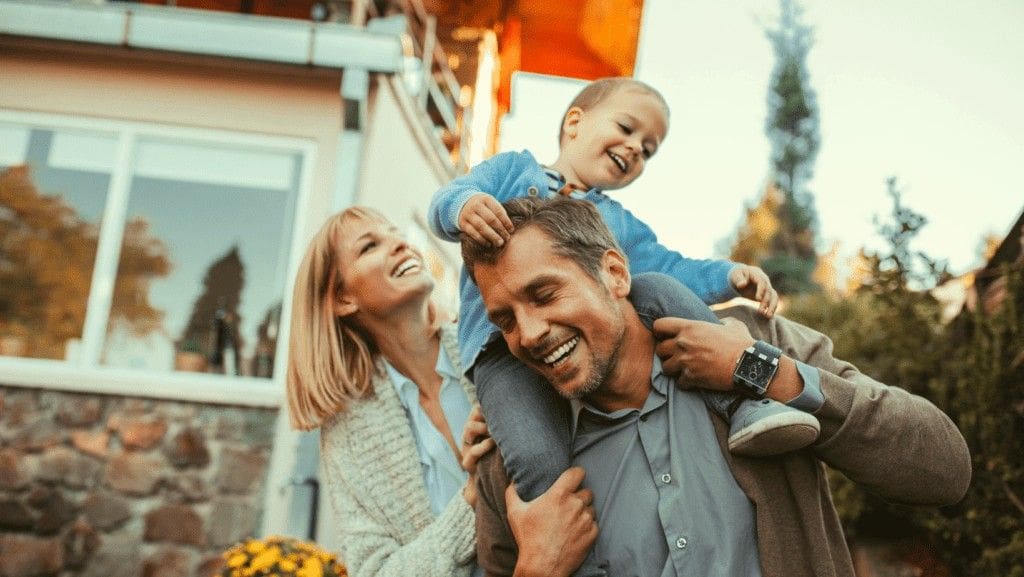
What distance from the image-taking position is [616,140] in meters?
2.38

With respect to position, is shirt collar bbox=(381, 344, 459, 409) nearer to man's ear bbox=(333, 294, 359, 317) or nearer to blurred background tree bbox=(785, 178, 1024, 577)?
man's ear bbox=(333, 294, 359, 317)

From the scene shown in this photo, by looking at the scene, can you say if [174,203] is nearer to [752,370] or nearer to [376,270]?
[376,270]

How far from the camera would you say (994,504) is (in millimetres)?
3465

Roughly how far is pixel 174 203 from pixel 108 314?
922 millimetres

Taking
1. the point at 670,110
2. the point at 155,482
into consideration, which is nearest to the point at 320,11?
the point at 155,482

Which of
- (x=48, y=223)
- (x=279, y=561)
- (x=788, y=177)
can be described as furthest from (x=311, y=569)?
(x=788, y=177)

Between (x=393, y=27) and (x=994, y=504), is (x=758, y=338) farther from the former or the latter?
(x=393, y=27)

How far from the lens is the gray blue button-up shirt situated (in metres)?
1.54

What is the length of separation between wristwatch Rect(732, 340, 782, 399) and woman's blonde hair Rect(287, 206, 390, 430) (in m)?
1.35

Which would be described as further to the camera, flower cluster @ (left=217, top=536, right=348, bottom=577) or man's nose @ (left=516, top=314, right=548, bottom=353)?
flower cluster @ (left=217, top=536, right=348, bottom=577)

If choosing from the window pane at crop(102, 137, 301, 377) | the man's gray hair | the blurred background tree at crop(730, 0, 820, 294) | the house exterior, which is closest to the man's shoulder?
the man's gray hair

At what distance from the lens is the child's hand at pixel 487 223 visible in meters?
1.75

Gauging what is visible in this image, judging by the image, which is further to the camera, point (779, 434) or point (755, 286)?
point (755, 286)

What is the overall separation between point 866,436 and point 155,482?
4.71 metres
